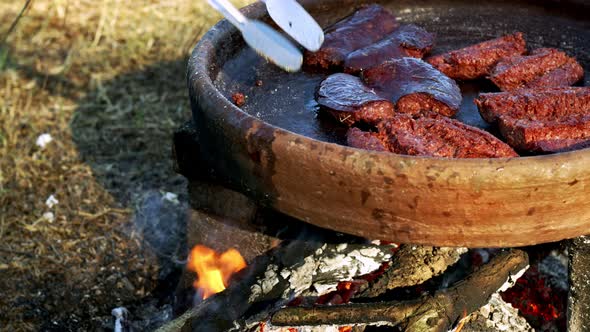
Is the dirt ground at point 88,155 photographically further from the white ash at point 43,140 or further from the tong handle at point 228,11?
the tong handle at point 228,11

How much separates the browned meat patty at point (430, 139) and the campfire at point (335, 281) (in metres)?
0.64

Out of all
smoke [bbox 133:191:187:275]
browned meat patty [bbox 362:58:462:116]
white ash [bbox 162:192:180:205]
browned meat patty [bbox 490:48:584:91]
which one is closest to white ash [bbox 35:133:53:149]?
smoke [bbox 133:191:187:275]

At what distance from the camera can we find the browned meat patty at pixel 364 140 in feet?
8.41

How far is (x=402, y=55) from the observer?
11.2 feet

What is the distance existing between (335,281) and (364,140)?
2.55ft

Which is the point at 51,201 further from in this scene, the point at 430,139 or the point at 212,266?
the point at 430,139

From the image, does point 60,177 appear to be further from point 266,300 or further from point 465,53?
point 465,53

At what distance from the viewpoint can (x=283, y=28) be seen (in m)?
2.99

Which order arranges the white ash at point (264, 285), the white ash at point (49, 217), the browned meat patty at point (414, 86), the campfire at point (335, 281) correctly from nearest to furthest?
1. the campfire at point (335, 281)
2. the browned meat patty at point (414, 86)
3. the white ash at point (264, 285)
4. the white ash at point (49, 217)

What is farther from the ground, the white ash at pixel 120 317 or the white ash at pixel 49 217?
the white ash at pixel 120 317

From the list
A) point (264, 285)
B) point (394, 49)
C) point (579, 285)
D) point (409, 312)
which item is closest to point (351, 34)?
point (394, 49)

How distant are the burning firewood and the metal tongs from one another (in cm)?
105

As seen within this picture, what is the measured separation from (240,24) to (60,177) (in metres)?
2.53

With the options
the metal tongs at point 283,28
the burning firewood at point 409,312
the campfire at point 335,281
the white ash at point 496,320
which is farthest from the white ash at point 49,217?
the white ash at point 496,320
